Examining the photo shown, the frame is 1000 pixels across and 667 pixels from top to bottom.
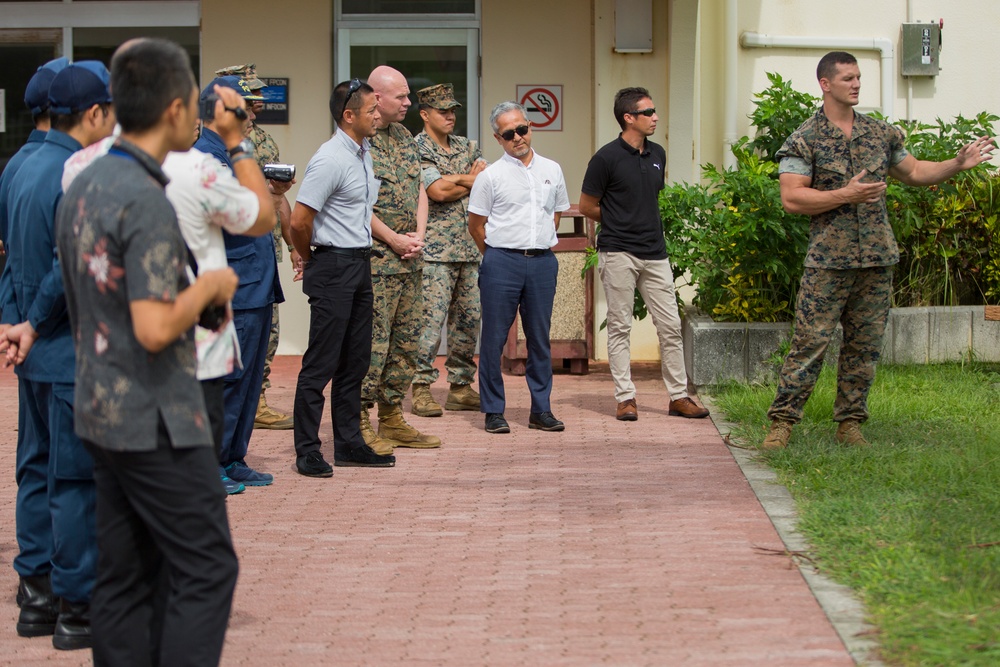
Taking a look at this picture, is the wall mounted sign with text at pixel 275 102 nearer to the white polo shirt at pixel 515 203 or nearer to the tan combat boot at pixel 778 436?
the white polo shirt at pixel 515 203

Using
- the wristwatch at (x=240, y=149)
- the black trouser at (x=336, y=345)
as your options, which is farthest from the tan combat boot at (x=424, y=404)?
the wristwatch at (x=240, y=149)

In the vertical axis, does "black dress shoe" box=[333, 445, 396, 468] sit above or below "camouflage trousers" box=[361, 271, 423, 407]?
below

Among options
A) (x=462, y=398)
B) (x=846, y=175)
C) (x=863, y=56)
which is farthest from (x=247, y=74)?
(x=863, y=56)

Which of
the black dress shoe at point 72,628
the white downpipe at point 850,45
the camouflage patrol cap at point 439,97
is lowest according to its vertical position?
the black dress shoe at point 72,628

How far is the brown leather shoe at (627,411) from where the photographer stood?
859 centimetres

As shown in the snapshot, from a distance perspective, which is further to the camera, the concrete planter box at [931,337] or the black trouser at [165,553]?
the concrete planter box at [931,337]

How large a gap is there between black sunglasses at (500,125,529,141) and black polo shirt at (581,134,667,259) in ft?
1.88

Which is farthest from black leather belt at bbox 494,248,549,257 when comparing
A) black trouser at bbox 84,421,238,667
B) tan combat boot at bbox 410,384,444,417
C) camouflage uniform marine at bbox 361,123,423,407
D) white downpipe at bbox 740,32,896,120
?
black trouser at bbox 84,421,238,667

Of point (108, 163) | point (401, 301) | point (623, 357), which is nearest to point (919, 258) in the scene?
point (623, 357)

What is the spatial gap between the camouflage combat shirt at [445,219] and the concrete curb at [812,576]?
242cm

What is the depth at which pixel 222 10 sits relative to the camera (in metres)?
11.4

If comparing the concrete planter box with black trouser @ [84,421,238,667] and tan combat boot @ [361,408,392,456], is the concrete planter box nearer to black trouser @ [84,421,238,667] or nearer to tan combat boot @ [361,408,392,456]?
tan combat boot @ [361,408,392,456]

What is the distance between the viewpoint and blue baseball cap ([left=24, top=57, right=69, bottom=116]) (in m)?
4.77

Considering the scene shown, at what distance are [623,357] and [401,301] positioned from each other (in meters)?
1.82
